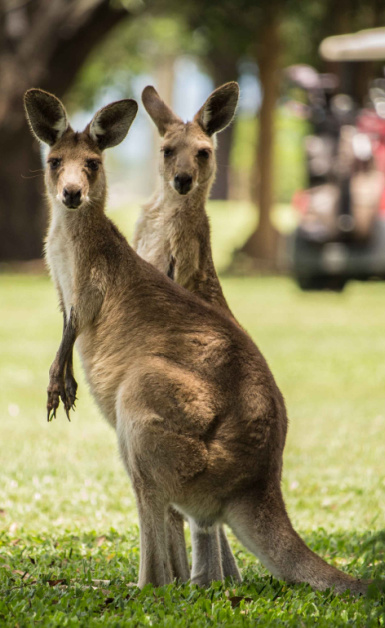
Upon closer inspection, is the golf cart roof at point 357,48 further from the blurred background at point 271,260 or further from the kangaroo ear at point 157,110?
the kangaroo ear at point 157,110

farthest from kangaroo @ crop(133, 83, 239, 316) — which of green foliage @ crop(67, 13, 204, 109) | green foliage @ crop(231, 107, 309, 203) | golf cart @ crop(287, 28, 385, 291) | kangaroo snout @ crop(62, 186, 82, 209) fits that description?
green foliage @ crop(231, 107, 309, 203)

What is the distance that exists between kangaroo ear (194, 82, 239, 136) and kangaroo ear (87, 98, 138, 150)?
55 centimetres

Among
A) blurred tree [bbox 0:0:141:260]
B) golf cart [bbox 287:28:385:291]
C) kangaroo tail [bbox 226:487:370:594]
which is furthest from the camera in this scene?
blurred tree [bbox 0:0:141:260]

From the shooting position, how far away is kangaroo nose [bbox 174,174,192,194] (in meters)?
4.37

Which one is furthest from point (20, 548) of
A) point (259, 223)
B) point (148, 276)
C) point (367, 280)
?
point (259, 223)

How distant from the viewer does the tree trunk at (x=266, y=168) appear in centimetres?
1836

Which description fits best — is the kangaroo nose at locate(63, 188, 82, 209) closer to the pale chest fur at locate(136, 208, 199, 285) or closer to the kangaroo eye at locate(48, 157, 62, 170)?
the kangaroo eye at locate(48, 157, 62, 170)

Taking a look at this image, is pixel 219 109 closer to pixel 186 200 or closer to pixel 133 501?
pixel 186 200

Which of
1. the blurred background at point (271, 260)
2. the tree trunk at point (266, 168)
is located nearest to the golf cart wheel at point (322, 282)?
the blurred background at point (271, 260)

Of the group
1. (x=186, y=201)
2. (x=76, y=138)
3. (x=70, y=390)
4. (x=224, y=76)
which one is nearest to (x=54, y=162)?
(x=76, y=138)

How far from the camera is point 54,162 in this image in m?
3.94

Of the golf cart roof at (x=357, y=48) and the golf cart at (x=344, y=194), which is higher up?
the golf cart roof at (x=357, y=48)

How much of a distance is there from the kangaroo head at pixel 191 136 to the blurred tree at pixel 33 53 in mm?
11838

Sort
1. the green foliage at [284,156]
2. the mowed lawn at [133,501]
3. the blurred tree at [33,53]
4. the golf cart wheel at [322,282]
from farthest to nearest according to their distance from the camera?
the green foliage at [284,156] < the blurred tree at [33,53] < the golf cart wheel at [322,282] < the mowed lawn at [133,501]
